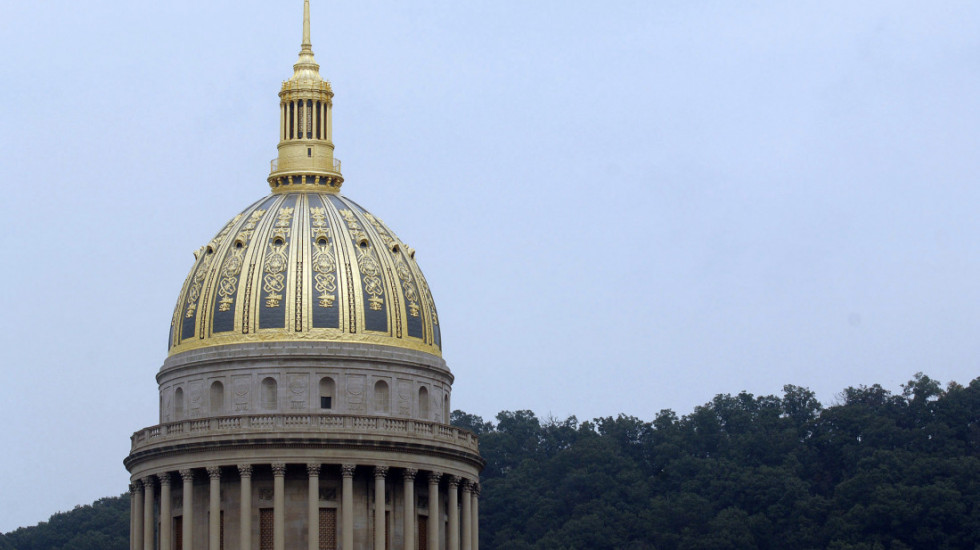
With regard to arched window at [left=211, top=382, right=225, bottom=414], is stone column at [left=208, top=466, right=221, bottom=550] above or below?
below

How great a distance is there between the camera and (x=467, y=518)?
119 m

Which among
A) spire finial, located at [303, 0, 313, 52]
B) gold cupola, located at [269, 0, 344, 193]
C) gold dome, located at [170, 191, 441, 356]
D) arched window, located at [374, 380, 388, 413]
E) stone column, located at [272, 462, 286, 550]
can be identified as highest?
spire finial, located at [303, 0, 313, 52]

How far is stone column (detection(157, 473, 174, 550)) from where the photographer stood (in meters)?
115

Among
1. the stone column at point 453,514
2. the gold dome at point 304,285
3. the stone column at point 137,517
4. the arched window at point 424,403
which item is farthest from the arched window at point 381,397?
the stone column at point 137,517

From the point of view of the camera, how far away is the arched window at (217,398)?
117 metres

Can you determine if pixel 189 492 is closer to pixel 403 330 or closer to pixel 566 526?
pixel 403 330

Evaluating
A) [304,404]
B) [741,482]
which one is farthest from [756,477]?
[304,404]

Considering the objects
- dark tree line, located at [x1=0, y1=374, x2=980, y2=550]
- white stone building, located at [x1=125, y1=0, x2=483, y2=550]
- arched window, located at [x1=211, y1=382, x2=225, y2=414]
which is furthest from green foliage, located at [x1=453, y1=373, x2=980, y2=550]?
arched window, located at [x1=211, y1=382, x2=225, y2=414]

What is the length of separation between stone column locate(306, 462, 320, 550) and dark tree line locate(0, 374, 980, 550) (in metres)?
44.1

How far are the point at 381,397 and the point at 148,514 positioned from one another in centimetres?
1283

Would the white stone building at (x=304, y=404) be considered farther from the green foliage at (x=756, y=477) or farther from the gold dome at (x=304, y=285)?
the green foliage at (x=756, y=477)

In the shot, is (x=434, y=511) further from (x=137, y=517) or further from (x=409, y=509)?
(x=137, y=517)

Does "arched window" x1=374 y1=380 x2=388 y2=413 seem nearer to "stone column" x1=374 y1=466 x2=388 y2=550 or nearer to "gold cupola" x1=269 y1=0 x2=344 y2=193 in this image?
"stone column" x1=374 y1=466 x2=388 y2=550

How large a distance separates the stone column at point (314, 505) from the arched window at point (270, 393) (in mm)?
4374
